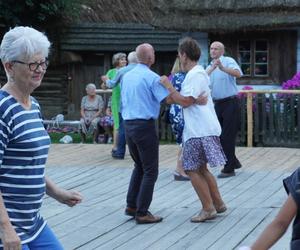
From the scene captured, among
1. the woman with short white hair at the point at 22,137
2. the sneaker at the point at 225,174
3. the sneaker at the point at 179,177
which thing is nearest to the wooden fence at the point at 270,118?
the sneaker at the point at 225,174

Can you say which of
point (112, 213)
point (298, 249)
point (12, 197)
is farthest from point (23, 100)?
point (112, 213)

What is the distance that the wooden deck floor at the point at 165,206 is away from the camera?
740 centimetres

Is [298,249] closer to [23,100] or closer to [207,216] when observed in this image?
[23,100]

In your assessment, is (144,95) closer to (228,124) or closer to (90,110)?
(228,124)

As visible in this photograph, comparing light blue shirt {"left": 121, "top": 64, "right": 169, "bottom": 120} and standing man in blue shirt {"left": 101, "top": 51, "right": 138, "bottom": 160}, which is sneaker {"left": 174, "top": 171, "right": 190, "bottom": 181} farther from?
light blue shirt {"left": 121, "top": 64, "right": 169, "bottom": 120}

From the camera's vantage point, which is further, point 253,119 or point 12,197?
point 253,119

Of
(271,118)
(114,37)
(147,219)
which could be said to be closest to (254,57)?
A: (271,118)

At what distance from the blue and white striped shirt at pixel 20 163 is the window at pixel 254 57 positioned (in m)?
15.3

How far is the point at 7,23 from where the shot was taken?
22953mm

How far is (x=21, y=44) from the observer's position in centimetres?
414

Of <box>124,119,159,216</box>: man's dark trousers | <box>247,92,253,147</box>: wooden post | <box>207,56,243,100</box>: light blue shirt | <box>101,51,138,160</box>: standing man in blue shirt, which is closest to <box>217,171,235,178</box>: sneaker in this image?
<box>207,56,243,100</box>: light blue shirt

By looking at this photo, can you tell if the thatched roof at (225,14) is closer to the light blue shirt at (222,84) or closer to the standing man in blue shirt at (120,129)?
the standing man in blue shirt at (120,129)

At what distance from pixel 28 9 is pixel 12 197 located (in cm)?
1938

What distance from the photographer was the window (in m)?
19.2
